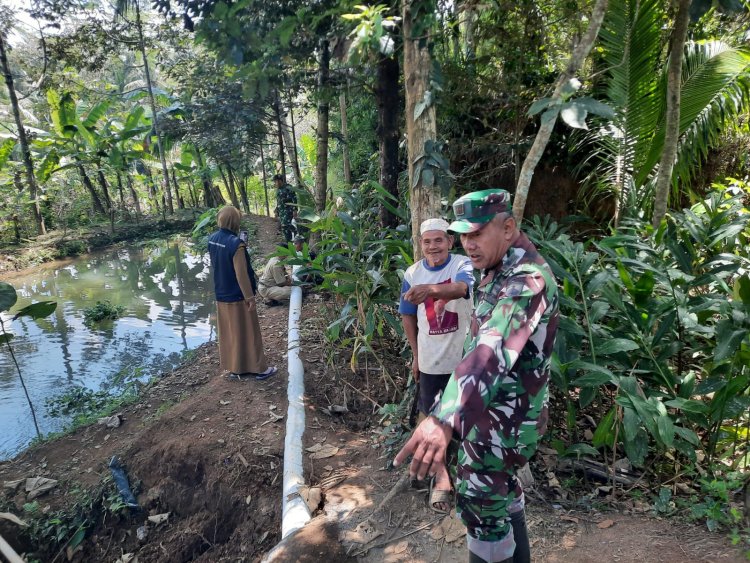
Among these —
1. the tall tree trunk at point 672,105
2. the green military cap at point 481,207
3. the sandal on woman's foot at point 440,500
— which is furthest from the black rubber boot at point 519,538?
the tall tree trunk at point 672,105

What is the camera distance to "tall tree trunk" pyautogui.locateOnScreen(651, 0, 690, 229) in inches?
127

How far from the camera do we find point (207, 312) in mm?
8859

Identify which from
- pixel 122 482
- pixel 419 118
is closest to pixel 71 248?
pixel 122 482

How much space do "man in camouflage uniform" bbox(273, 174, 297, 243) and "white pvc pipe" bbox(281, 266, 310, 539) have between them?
4.00m

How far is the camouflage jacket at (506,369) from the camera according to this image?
1453 mm

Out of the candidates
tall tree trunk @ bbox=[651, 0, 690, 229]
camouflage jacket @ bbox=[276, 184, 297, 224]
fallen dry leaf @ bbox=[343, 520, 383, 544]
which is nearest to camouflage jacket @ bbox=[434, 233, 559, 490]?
fallen dry leaf @ bbox=[343, 520, 383, 544]

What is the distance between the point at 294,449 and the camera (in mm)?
3533

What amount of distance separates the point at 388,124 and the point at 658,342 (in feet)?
11.0

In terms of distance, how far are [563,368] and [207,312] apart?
7.48 m

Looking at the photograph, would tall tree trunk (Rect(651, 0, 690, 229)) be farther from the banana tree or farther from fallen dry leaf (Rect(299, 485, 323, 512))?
the banana tree

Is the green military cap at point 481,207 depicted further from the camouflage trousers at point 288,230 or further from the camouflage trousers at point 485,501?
the camouflage trousers at point 288,230

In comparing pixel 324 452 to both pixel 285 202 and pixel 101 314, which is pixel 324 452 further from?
pixel 101 314

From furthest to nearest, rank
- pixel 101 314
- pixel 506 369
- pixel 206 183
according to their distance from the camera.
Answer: pixel 206 183 → pixel 101 314 → pixel 506 369

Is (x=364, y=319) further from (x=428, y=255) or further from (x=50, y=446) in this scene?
(x=50, y=446)
